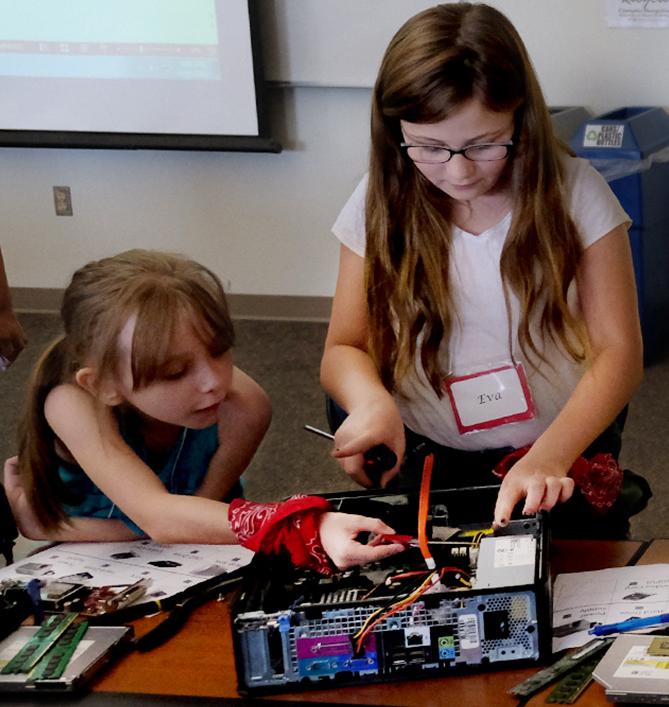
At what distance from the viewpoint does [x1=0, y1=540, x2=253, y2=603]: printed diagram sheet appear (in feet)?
4.88

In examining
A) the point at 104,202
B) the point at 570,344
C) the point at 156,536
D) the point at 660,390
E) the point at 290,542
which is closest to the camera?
the point at 290,542

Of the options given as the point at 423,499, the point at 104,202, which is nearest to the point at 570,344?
the point at 423,499

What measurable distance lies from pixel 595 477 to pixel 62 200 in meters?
3.19

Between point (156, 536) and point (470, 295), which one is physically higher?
point (470, 295)

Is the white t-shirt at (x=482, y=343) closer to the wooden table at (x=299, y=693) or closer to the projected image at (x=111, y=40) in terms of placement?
the wooden table at (x=299, y=693)

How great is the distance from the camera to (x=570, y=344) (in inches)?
66.9

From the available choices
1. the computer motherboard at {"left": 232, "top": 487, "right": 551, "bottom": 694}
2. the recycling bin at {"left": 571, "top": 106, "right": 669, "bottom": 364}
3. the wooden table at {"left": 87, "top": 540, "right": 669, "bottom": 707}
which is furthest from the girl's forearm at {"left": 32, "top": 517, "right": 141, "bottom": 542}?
the recycling bin at {"left": 571, "top": 106, "right": 669, "bottom": 364}

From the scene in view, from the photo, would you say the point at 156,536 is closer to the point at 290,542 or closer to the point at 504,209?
the point at 290,542

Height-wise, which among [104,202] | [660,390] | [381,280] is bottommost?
[660,390]

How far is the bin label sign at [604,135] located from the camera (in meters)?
3.50

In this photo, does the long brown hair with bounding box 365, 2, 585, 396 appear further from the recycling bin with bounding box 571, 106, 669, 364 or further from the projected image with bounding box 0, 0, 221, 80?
the projected image with bounding box 0, 0, 221, 80

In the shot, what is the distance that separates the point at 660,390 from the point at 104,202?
6.75 ft

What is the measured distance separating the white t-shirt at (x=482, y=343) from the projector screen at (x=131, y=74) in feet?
7.62

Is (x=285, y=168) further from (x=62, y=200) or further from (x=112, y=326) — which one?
(x=112, y=326)
